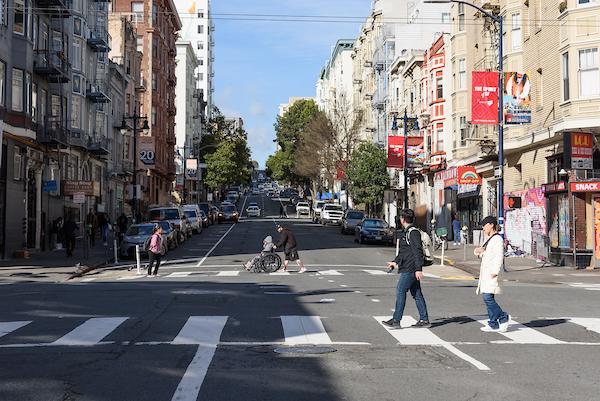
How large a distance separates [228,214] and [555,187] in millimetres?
43622

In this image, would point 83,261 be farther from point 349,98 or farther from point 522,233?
point 349,98

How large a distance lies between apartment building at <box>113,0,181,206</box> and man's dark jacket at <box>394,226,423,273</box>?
58449mm

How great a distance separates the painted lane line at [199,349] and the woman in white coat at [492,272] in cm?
407

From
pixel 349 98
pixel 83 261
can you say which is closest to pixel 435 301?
pixel 83 261

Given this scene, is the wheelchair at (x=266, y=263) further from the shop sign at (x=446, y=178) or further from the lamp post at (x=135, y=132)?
the lamp post at (x=135, y=132)

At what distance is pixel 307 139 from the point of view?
74.4m

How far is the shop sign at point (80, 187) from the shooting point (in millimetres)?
38469

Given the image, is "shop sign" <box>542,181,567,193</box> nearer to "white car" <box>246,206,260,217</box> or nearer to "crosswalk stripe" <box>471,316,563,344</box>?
"crosswalk stripe" <box>471,316,563,344</box>

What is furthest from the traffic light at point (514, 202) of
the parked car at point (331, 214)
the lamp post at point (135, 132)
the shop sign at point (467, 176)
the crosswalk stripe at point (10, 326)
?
the parked car at point (331, 214)

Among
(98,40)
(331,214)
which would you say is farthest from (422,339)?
(331,214)

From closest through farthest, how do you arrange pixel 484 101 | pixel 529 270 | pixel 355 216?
pixel 529 270, pixel 484 101, pixel 355 216

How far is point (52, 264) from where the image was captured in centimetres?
2936

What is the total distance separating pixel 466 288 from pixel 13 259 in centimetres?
2050

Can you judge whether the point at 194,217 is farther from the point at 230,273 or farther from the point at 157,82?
the point at 157,82
